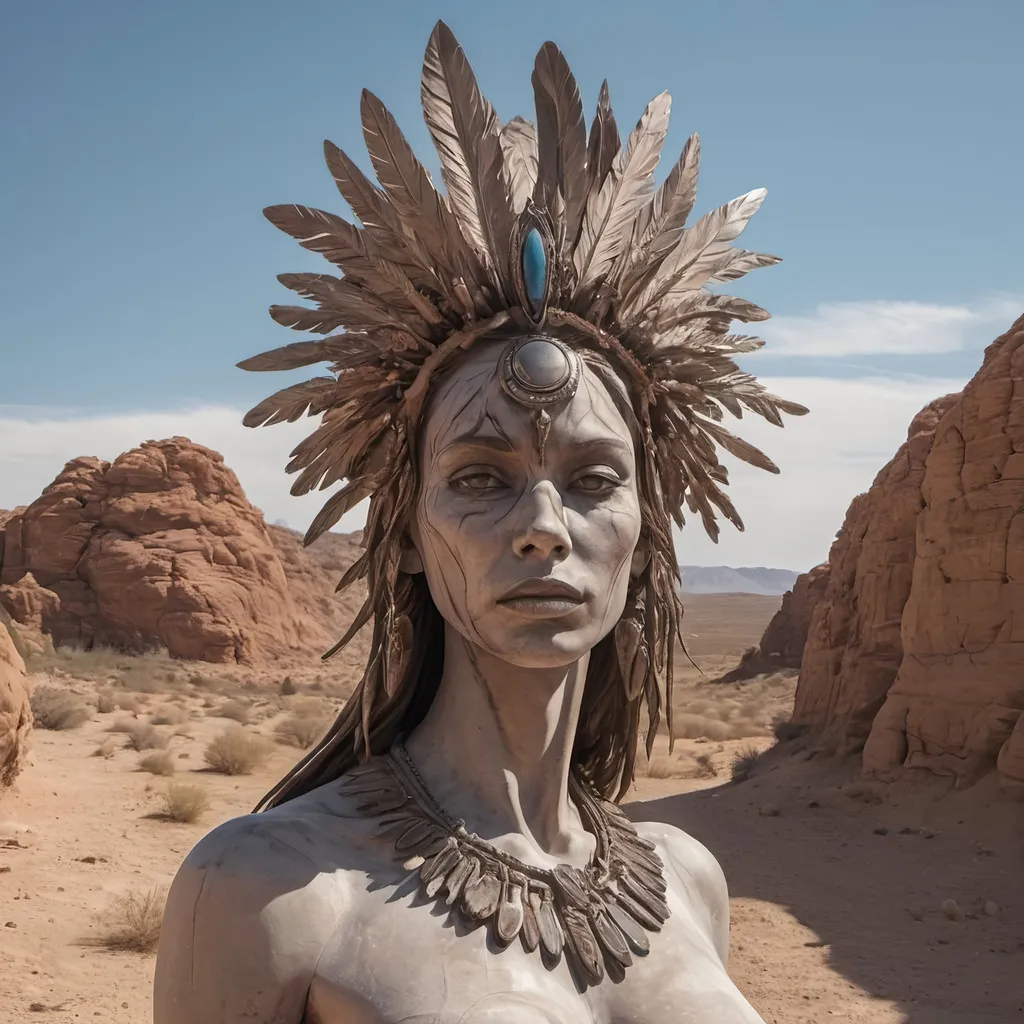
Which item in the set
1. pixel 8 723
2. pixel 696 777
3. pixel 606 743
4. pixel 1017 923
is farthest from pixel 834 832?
pixel 606 743

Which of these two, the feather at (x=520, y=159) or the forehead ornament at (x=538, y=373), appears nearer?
the forehead ornament at (x=538, y=373)

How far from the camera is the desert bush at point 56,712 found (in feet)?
52.3

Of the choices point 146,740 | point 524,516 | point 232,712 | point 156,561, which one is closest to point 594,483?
point 524,516

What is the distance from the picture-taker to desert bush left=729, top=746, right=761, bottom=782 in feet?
51.4

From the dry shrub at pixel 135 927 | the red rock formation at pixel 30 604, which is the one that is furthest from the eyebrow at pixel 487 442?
the red rock formation at pixel 30 604

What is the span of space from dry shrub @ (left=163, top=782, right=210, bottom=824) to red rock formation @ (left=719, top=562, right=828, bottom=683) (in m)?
20.4

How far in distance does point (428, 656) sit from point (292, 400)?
0.59 meters

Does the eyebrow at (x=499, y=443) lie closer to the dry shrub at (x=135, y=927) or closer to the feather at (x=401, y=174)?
the feather at (x=401, y=174)

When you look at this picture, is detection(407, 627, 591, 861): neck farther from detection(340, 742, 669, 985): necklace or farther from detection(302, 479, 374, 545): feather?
detection(302, 479, 374, 545): feather

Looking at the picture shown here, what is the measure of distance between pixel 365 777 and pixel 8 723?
8.97 m

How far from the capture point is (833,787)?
1383cm

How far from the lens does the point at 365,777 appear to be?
81.9 inches

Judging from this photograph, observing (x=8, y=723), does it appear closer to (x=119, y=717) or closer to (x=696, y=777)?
(x=119, y=717)

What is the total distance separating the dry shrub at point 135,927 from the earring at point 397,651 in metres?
6.43
